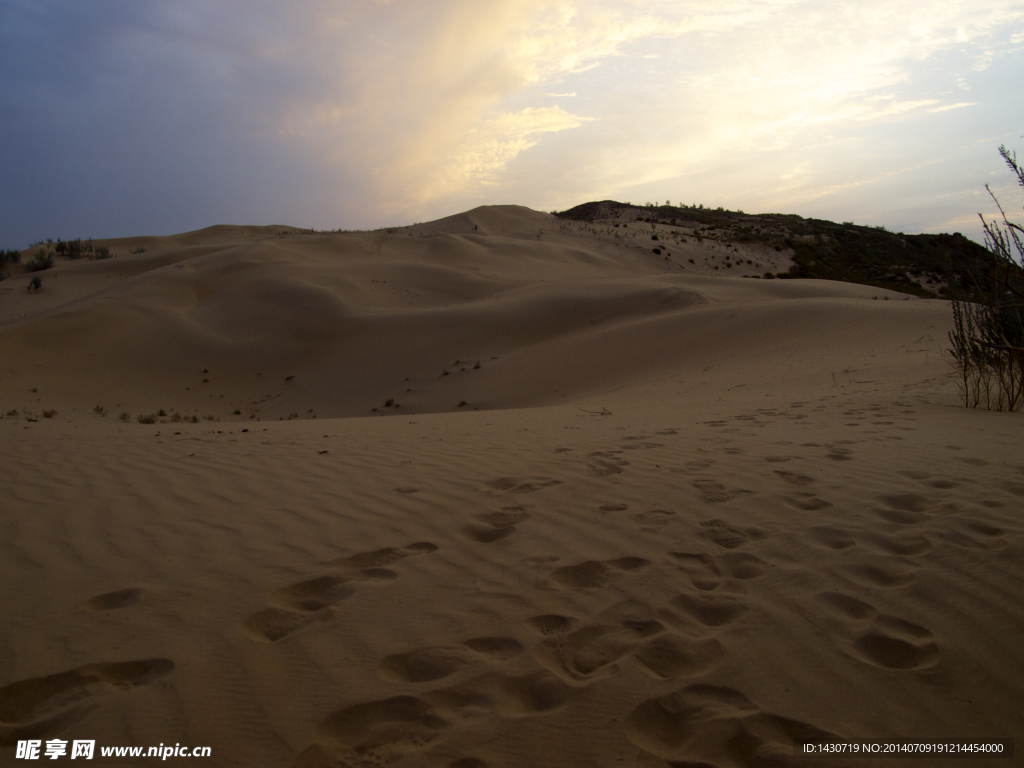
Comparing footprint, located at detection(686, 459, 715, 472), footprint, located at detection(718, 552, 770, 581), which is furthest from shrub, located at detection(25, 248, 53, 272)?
footprint, located at detection(718, 552, 770, 581)

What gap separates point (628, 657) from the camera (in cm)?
230

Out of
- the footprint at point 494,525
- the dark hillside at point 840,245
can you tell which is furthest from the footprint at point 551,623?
the dark hillside at point 840,245

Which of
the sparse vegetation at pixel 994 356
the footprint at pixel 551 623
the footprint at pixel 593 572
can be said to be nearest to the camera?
the footprint at pixel 551 623

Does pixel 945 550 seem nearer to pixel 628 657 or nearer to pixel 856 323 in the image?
pixel 628 657

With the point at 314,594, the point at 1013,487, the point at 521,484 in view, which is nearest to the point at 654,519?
the point at 521,484

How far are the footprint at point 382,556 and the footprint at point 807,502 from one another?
2.13 meters

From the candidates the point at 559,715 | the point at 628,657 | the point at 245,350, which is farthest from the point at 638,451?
the point at 245,350

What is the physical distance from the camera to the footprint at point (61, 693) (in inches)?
78.2

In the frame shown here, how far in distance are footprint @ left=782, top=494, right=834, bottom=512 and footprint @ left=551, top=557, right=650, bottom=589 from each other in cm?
118

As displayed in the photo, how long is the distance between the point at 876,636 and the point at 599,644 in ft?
3.58

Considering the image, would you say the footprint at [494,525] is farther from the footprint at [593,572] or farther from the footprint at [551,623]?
the footprint at [551,623]

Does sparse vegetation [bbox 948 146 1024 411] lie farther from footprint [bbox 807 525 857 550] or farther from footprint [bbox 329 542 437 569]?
footprint [bbox 329 542 437 569]

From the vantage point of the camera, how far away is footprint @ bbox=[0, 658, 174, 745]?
1.99 meters

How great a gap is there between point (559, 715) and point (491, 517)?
166cm
